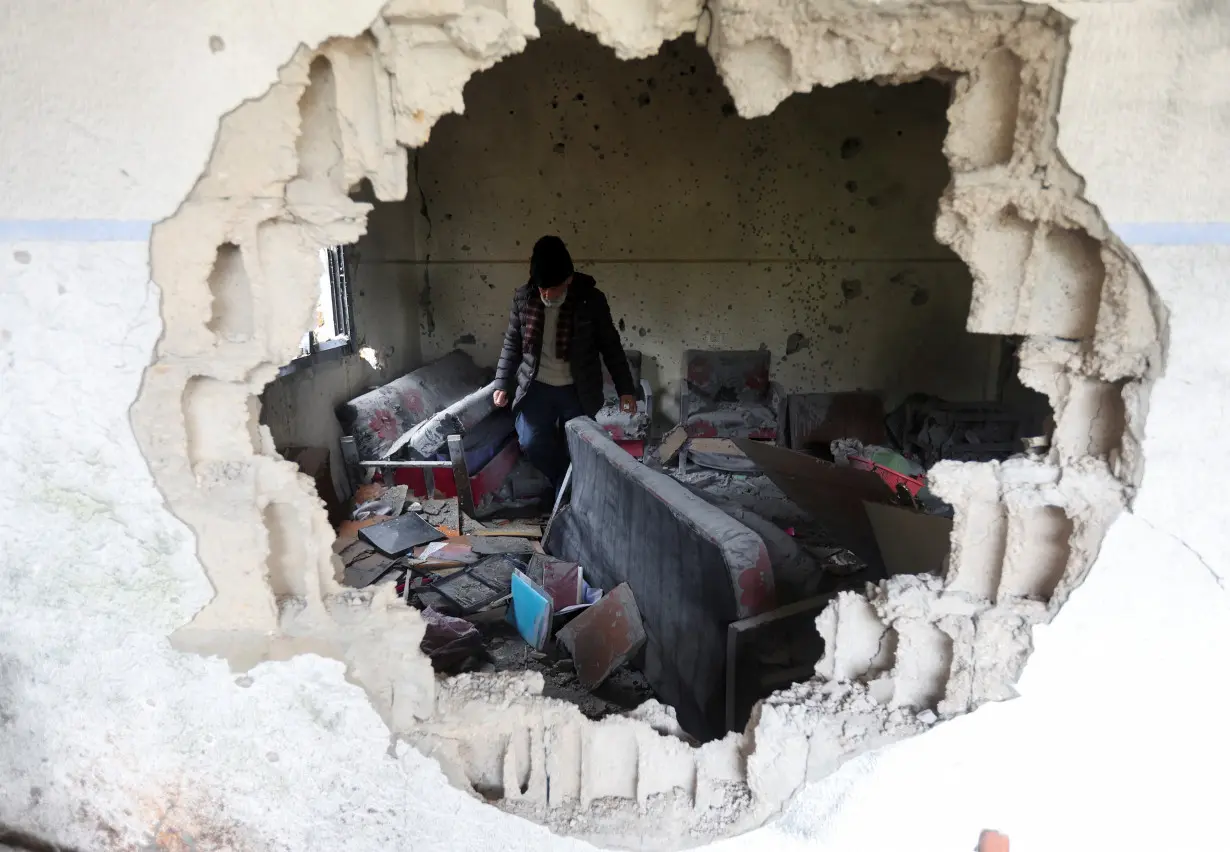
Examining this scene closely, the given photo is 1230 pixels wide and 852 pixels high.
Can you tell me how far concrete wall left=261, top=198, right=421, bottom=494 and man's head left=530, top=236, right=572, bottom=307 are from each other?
1631 mm

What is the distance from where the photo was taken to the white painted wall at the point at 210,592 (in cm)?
122

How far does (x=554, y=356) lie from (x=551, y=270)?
599mm

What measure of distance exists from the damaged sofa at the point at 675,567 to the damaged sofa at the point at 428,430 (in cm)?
143

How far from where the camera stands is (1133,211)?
1.22 m

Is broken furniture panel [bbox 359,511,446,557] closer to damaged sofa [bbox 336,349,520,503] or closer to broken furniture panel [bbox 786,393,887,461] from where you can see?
damaged sofa [bbox 336,349,520,503]

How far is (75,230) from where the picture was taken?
140 cm

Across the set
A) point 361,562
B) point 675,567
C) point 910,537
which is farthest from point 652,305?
point 910,537

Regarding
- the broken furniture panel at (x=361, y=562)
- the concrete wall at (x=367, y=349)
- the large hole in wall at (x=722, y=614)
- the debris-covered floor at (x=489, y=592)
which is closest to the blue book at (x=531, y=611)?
the debris-covered floor at (x=489, y=592)

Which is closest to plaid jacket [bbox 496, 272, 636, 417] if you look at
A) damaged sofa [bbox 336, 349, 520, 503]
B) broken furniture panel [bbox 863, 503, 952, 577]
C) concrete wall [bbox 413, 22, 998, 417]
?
damaged sofa [bbox 336, 349, 520, 503]

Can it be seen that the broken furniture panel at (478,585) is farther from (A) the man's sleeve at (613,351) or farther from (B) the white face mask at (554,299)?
(B) the white face mask at (554,299)

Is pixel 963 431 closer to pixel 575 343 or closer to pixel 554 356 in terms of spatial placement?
Answer: pixel 575 343

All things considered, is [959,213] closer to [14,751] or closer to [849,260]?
[14,751]

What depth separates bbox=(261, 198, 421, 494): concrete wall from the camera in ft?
14.1

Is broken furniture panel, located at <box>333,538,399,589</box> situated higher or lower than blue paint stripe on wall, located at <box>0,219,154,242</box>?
lower
